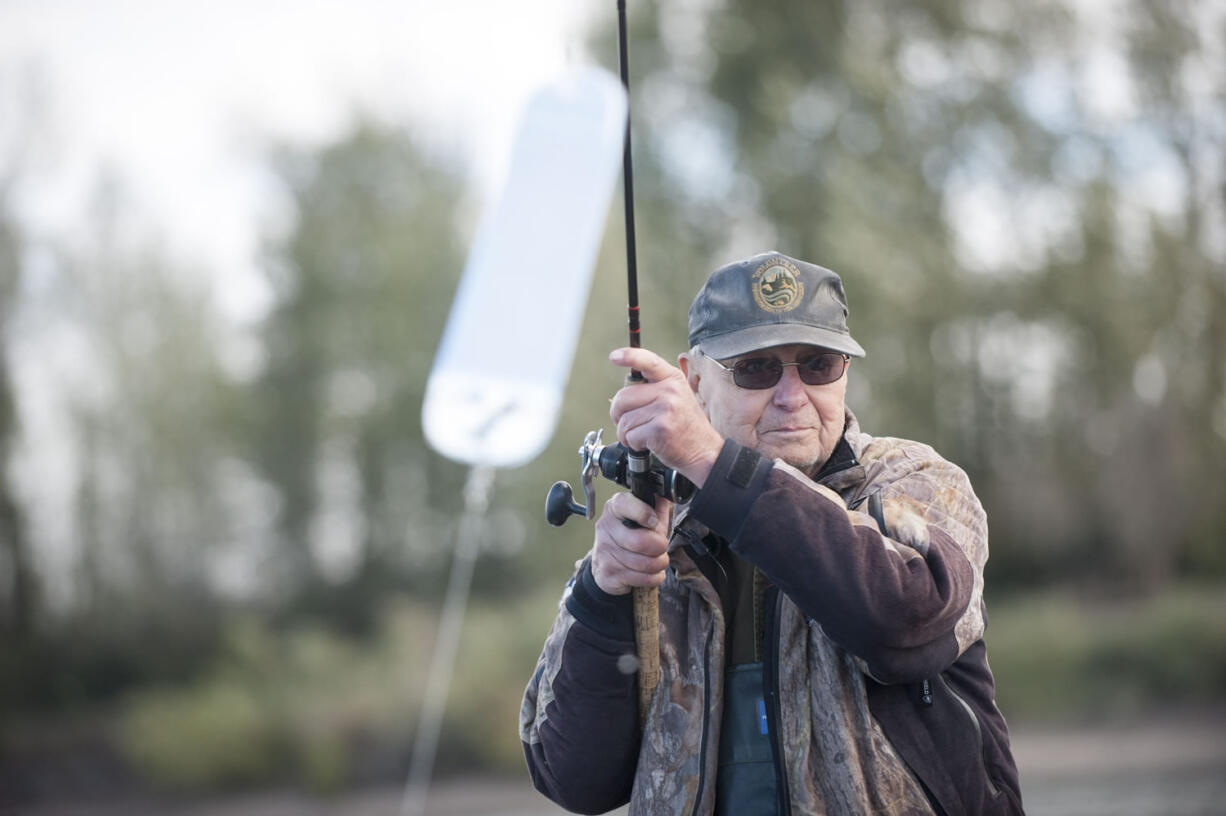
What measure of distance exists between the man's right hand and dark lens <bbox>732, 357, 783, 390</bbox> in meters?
0.34

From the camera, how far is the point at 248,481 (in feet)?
57.3

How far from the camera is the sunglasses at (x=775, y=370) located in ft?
7.45

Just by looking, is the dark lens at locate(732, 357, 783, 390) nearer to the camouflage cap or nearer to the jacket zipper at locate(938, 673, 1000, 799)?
the camouflage cap

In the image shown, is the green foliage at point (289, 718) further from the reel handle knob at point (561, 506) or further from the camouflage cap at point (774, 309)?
the camouflage cap at point (774, 309)

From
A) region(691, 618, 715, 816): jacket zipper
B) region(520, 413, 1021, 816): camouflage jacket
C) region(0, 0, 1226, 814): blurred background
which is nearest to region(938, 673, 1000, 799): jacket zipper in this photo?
region(520, 413, 1021, 816): camouflage jacket

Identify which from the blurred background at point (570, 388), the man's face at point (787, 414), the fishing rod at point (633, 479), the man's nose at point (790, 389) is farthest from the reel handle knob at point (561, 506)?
the blurred background at point (570, 388)

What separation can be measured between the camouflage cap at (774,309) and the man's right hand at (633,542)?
0.38m

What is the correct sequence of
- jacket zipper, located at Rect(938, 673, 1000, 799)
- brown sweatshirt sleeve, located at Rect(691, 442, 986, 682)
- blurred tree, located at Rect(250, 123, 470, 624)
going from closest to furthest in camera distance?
brown sweatshirt sleeve, located at Rect(691, 442, 986, 682)
jacket zipper, located at Rect(938, 673, 1000, 799)
blurred tree, located at Rect(250, 123, 470, 624)

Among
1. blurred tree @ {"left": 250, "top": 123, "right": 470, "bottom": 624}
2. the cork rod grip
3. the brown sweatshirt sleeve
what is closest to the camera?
the brown sweatshirt sleeve

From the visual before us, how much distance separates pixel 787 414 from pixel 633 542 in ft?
1.40

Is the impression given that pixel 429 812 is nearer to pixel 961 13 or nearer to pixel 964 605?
pixel 964 605

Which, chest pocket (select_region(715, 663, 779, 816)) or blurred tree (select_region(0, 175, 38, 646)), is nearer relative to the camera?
chest pocket (select_region(715, 663, 779, 816))

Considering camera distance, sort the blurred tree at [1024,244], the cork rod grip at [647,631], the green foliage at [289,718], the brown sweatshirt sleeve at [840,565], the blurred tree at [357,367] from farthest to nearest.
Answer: the blurred tree at [357,367] < the blurred tree at [1024,244] < the green foliage at [289,718] < the cork rod grip at [647,631] < the brown sweatshirt sleeve at [840,565]

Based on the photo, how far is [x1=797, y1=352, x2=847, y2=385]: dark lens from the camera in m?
2.28
